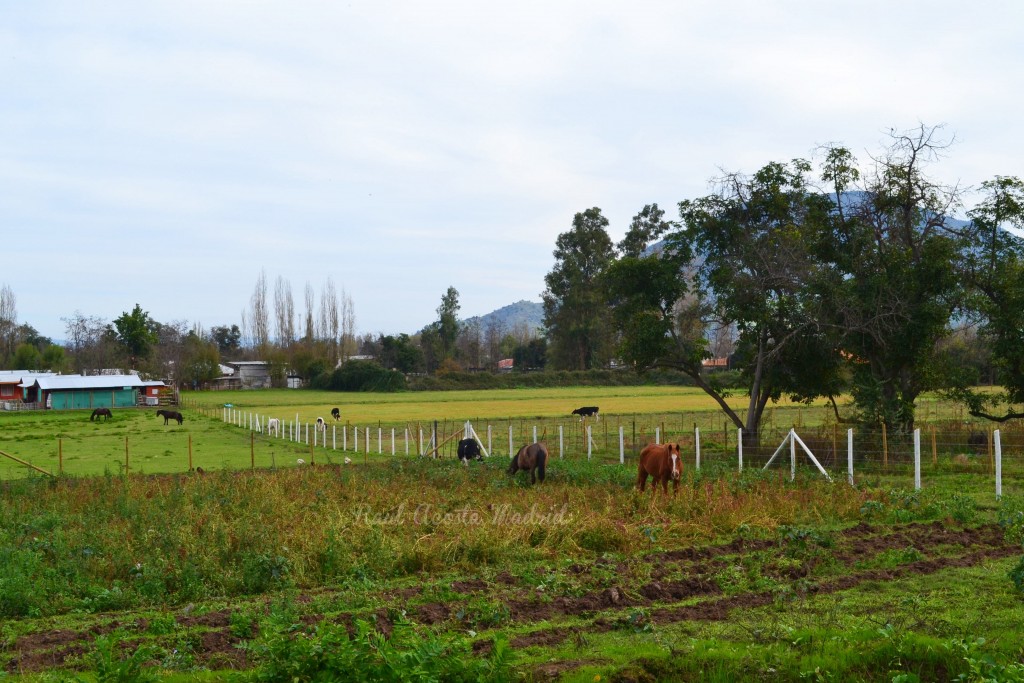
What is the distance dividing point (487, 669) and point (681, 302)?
25.8 metres

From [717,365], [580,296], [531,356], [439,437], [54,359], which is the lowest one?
[439,437]

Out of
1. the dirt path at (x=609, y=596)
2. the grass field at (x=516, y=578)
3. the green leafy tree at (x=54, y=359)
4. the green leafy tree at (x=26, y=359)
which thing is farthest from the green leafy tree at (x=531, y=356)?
the dirt path at (x=609, y=596)

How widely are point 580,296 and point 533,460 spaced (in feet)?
229

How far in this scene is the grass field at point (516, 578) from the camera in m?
6.81

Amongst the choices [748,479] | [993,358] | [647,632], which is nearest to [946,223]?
[993,358]

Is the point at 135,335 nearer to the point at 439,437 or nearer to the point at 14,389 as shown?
the point at 14,389

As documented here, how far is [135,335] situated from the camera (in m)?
97.8

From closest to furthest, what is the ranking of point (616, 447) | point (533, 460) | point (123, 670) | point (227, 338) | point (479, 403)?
point (123, 670) < point (533, 460) < point (616, 447) < point (479, 403) < point (227, 338)

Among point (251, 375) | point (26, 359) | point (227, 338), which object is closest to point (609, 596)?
point (251, 375)

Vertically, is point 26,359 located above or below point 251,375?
above

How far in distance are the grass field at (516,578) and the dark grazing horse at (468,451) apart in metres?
4.27

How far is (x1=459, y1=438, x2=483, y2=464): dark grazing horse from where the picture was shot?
81.9 feet

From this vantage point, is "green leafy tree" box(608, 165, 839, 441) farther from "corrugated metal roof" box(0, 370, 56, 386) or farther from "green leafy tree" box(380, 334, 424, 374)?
"green leafy tree" box(380, 334, 424, 374)

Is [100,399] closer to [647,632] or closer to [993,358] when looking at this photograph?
[993,358]
